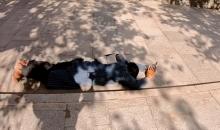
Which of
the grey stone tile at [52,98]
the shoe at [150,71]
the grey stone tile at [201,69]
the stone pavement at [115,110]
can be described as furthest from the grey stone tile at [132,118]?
the grey stone tile at [201,69]

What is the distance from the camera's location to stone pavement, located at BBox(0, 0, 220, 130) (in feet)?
12.4

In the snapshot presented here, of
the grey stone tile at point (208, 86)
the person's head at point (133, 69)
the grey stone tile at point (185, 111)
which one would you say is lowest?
the grey stone tile at point (208, 86)

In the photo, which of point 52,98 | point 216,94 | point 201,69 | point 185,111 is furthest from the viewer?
point 201,69

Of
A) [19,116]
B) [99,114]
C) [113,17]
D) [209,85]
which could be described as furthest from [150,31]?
[19,116]

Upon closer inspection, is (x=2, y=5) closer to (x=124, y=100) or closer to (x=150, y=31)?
(x=150, y=31)

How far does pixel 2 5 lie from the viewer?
7.67 meters

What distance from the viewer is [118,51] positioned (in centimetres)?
546

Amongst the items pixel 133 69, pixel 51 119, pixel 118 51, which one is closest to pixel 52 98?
A: pixel 51 119

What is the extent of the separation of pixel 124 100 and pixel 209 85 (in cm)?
150

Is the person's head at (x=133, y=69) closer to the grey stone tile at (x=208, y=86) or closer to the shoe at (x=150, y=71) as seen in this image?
the shoe at (x=150, y=71)

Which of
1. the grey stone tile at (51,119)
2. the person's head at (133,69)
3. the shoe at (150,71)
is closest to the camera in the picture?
the grey stone tile at (51,119)

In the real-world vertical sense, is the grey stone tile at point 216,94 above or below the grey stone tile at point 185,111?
below

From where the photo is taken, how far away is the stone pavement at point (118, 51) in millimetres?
3787

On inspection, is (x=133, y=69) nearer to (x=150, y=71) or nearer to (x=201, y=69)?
(x=150, y=71)
